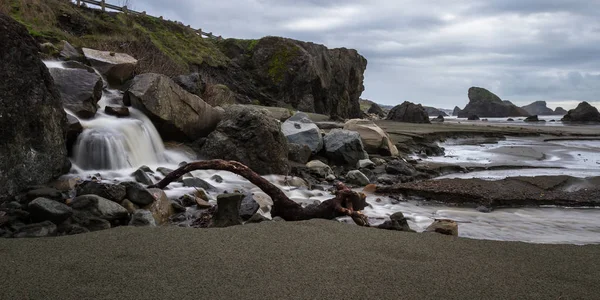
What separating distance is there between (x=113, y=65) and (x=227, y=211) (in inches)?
293

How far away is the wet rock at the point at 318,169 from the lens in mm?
8734

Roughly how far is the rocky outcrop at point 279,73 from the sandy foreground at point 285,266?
23726 mm

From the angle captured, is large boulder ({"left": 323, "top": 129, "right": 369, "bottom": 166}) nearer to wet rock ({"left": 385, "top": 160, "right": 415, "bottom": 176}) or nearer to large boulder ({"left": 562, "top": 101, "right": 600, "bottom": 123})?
wet rock ({"left": 385, "top": 160, "right": 415, "bottom": 176})

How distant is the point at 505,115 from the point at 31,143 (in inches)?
4112

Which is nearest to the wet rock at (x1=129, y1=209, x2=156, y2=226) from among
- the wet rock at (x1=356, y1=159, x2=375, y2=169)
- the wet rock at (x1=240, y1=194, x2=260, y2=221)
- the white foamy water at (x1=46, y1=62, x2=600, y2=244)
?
the wet rock at (x1=240, y1=194, x2=260, y2=221)

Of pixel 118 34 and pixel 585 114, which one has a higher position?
pixel 118 34

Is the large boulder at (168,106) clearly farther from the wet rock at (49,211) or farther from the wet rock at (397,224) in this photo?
the wet rock at (397,224)

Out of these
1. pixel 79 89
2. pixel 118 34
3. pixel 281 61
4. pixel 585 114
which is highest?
pixel 281 61

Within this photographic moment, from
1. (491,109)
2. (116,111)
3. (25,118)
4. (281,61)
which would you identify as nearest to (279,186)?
(116,111)

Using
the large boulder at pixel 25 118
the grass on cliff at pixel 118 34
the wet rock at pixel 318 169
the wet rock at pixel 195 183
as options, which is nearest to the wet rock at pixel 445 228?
the wet rock at pixel 195 183

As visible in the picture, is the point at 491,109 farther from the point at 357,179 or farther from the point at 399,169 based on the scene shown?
the point at 357,179

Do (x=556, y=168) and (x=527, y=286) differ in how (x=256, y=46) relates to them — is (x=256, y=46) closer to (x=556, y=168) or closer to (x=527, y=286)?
(x=556, y=168)

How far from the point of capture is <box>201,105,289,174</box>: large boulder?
27.5 feet

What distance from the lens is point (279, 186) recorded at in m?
7.59
